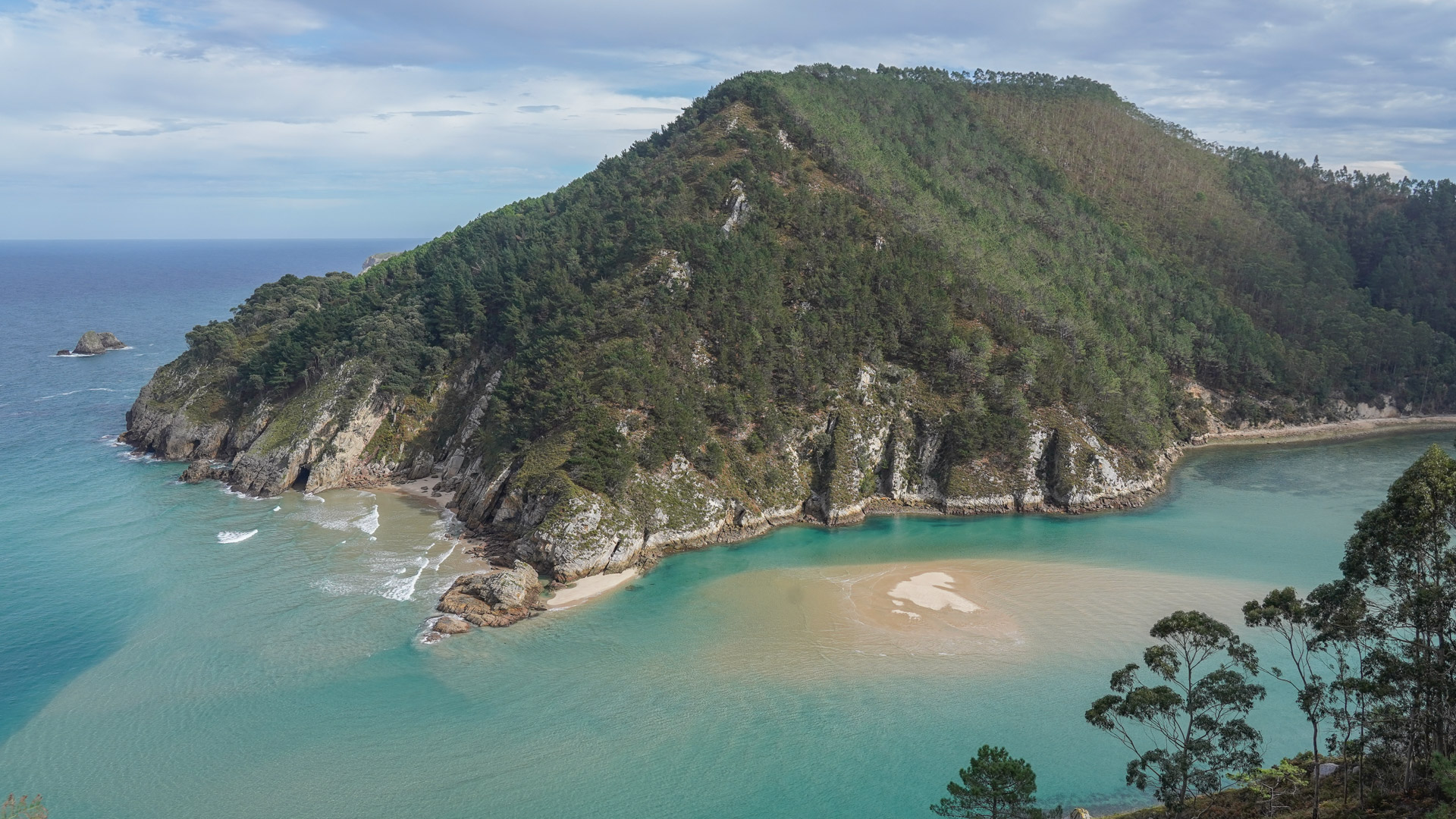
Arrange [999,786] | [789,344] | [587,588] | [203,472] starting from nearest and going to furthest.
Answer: [999,786], [587,588], [203,472], [789,344]

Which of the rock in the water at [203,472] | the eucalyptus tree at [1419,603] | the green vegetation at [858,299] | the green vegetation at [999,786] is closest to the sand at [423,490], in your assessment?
the green vegetation at [858,299]

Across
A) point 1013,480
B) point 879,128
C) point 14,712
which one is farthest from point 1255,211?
point 14,712

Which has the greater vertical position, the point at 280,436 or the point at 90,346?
the point at 90,346

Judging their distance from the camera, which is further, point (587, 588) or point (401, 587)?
point (587, 588)

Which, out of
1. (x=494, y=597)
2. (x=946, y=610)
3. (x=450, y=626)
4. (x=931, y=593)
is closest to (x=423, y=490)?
(x=494, y=597)

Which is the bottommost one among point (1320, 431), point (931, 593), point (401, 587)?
point (931, 593)

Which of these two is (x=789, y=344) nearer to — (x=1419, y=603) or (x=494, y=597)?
(x=494, y=597)

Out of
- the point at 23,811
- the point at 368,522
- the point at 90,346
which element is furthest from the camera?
the point at 90,346
